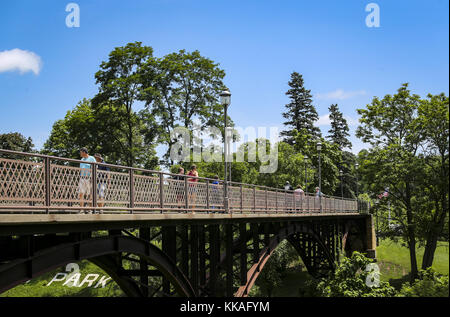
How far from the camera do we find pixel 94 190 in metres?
9.06

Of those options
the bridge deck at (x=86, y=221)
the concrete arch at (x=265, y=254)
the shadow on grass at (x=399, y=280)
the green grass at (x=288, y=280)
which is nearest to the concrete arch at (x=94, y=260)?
the bridge deck at (x=86, y=221)

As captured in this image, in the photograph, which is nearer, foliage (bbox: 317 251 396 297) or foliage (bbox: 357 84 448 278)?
foliage (bbox: 317 251 396 297)

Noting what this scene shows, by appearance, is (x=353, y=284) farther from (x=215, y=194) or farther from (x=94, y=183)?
(x=94, y=183)

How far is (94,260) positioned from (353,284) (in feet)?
59.7

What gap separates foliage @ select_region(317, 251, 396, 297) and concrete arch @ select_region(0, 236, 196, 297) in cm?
1388

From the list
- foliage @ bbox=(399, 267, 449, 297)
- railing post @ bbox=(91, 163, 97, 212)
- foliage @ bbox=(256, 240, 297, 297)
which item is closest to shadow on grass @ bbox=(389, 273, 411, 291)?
foliage @ bbox=(256, 240, 297, 297)

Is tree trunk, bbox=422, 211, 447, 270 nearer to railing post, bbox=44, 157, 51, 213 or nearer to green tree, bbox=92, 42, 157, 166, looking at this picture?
green tree, bbox=92, 42, 157, 166

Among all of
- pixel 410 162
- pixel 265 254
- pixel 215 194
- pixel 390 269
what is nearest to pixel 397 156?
pixel 410 162

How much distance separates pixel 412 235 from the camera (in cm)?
3497

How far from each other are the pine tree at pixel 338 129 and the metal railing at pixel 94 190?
5660 cm

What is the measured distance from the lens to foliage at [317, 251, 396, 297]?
2539cm

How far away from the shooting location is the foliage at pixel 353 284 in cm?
2539
